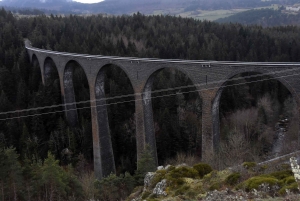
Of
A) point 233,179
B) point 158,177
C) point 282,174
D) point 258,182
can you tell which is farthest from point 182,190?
point 282,174

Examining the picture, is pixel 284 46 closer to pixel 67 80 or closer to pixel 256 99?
pixel 256 99

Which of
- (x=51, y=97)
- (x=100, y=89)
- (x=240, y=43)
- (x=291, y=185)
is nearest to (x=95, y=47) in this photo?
(x=51, y=97)

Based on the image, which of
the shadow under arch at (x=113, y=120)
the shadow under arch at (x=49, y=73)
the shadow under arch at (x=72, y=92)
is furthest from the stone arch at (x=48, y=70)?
the shadow under arch at (x=113, y=120)

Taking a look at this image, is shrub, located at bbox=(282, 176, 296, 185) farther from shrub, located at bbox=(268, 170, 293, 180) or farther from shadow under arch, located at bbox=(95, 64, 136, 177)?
shadow under arch, located at bbox=(95, 64, 136, 177)

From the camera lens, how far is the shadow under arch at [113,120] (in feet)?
103

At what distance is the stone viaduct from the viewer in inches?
770

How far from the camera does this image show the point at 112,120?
42.8m

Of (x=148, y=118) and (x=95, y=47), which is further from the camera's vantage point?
(x=95, y=47)

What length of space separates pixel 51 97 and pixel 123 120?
34.8ft

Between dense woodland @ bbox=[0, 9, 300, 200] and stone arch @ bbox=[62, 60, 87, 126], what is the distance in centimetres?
126

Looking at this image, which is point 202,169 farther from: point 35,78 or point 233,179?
point 35,78

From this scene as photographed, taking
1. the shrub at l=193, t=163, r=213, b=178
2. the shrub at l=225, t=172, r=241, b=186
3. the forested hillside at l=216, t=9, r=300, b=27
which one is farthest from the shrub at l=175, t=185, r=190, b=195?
the forested hillside at l=216, t=9, r=300, b=27

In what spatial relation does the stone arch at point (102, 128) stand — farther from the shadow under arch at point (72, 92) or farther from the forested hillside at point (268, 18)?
the forested hillside at point (268, 18)

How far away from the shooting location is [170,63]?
23812 millimetres
